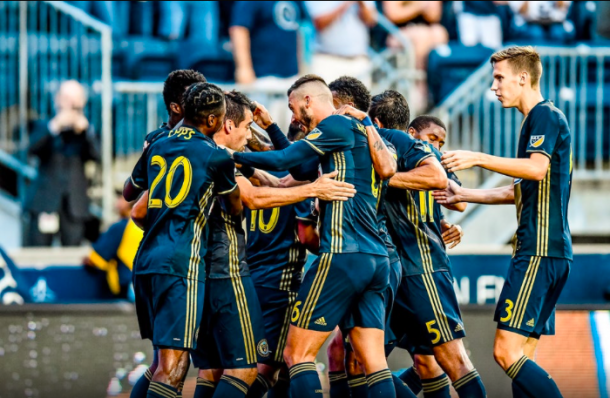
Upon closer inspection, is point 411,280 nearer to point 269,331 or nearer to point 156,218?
point 269,331

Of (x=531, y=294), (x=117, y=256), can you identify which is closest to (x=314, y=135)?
(x=531, y=294)

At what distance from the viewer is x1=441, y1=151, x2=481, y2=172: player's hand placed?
5.39m

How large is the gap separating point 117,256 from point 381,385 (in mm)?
4242

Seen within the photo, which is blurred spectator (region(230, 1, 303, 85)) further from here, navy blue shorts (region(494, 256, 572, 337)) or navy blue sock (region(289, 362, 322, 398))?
navy blue sock (region(289, 362, 322, 398))

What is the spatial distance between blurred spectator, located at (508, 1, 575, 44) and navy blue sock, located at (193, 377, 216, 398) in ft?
23.1

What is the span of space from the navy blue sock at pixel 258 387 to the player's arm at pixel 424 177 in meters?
1.40

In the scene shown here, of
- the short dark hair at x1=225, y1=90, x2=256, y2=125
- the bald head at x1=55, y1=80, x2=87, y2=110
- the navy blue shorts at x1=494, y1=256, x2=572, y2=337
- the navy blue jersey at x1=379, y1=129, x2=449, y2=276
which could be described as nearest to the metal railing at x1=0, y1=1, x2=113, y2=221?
the bald head at x1=55, y1=80, x2=87, y2=110

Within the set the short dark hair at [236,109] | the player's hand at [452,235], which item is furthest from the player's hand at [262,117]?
the player's hand at [452,235]

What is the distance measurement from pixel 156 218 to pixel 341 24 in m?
6.17

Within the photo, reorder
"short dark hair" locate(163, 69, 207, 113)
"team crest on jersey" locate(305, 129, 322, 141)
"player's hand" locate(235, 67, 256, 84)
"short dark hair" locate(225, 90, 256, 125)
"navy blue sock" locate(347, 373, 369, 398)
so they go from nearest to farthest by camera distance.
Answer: "team crest on jersey" locate(305, 129, 322, 141)
"short dark hair" locate(225, 90, 256, 125)
"short dark hair" locate(163, 69, 207, 113)
"navy blue sock" locate(347, 373, 369, 398)
"player's hand" locate(235, 67, 256, 84)

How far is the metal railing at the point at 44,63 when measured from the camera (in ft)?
35.1

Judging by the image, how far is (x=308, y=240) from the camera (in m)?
6.09

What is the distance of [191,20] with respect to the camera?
11562 mm

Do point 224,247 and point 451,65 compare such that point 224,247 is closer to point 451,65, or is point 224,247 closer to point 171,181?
point 171,181
